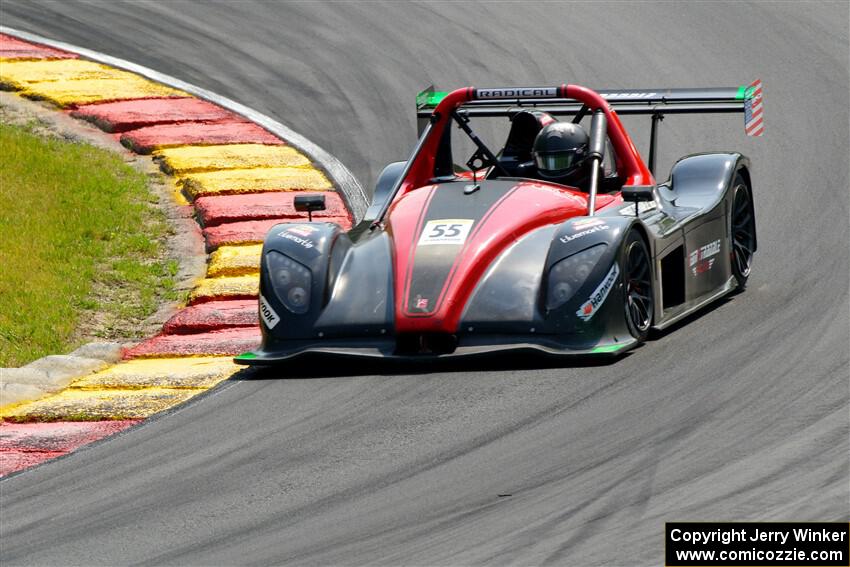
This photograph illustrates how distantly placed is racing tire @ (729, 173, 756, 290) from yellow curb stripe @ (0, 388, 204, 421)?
3.96 meters

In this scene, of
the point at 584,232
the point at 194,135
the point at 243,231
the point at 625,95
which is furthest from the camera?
the point at 194,135

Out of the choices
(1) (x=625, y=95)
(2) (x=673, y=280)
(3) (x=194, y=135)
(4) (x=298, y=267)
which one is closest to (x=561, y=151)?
(2) (x=673, y=280)

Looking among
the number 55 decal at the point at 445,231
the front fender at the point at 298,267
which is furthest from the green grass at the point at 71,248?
the number 55 decal at the point at 445,231

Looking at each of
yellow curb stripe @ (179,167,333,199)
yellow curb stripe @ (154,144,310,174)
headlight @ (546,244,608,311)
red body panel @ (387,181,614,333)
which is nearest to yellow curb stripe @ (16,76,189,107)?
yellow curb stripe @ (154,144,310,174)

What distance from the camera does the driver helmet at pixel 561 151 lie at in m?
10.4

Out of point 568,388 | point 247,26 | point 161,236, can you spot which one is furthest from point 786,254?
point 247,26

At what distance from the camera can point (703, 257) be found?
10414 millimetres

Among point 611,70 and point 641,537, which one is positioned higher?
point 611,70

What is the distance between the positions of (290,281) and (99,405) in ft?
4.35

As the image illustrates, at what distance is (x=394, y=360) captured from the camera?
9.08 meters

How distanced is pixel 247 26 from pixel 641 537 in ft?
44.8

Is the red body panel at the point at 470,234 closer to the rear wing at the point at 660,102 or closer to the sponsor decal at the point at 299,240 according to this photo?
the sponsor decal at the point at 299,240

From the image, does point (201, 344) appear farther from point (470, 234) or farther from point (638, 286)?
point (638, 286)

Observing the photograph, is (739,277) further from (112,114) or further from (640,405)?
(112,114)
